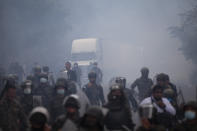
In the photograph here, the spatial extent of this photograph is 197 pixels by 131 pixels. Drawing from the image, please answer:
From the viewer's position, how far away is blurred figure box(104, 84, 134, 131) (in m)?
5.92

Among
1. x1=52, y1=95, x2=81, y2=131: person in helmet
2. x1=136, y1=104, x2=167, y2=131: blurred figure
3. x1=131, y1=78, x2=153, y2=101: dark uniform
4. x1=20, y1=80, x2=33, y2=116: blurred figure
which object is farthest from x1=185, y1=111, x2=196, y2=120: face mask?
x1=131, y1=78, x2=153, y2=101: dark uniform

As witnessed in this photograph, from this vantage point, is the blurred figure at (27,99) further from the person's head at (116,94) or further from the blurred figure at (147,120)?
the blurred figure at (147,120)

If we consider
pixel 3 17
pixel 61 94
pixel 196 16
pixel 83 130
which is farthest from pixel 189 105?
pixel 3 17

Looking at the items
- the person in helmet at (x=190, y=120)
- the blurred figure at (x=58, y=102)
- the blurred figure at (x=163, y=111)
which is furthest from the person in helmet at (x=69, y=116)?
the person in helmet at (x=190, y=120)

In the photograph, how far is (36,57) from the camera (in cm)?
5009

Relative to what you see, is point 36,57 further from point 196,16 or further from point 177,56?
point 196,16

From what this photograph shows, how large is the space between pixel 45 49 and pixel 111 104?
47.9 m

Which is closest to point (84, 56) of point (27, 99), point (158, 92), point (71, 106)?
point (27, 99)

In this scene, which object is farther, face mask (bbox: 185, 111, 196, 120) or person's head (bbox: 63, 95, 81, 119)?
person's head (bbox: 63, 95, 81, 119)

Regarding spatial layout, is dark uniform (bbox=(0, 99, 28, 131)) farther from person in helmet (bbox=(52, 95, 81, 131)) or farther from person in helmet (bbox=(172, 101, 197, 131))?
person in helmet (bbox=(172, 101, 197, 131))

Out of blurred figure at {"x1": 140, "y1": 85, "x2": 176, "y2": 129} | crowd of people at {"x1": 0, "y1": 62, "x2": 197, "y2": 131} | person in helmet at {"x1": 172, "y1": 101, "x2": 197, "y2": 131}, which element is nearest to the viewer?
crowd of people at {"x1": 0, "y1": 62, "x2": 197, "y2": 131}

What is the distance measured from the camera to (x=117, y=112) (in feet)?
19.8

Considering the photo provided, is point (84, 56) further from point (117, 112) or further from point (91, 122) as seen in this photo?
point (91, 122)

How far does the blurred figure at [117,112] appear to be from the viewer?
5922 mm
